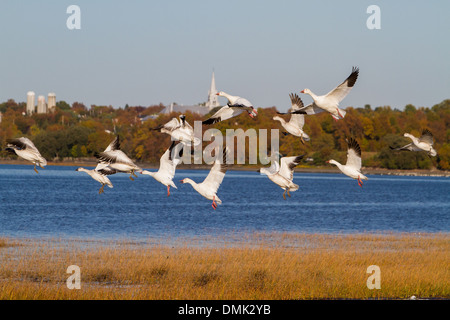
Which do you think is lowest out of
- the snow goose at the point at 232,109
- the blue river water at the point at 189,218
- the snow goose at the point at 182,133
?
the blue river water at the point at 189,218

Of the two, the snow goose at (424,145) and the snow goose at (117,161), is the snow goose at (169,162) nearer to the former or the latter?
the snow goose at (117,161)

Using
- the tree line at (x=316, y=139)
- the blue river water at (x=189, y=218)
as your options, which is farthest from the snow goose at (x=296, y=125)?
the tree line at (x=316, y=139)

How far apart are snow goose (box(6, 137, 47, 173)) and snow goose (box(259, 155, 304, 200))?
6304mm

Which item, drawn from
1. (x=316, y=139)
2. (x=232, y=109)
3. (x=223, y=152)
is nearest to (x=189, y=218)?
(x=232, y=109)

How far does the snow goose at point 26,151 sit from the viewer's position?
21.1m

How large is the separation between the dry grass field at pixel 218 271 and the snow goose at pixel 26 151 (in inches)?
194

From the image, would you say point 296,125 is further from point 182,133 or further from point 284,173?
point 182,133

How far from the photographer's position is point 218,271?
28859 millimetres

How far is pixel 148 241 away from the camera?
4281cm

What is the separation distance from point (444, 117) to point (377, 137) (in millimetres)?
41517

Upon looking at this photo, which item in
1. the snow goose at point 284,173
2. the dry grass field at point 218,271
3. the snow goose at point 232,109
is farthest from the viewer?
the dry grass field at point 218,271

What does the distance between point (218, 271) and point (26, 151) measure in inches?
409
